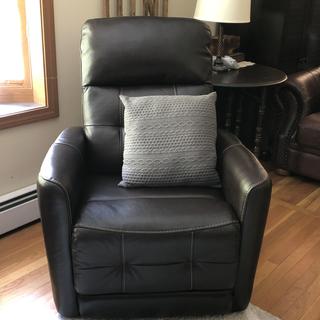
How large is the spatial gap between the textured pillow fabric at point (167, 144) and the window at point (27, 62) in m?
0.56

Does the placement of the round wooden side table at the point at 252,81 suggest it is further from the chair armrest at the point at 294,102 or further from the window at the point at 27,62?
the window at the point at 27,62

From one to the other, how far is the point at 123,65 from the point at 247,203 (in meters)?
0.81

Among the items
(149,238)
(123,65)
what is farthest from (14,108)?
(149,238)

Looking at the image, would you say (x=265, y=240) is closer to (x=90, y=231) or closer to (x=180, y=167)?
(x=180, y=167)

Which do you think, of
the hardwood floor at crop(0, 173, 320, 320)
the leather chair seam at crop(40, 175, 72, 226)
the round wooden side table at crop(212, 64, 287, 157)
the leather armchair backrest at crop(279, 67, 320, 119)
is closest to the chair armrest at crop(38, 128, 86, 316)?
the leather chair seam at crop(40, 175, 72, 226)

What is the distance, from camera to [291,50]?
9.14 ft

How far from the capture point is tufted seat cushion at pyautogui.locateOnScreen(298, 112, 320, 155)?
244 centimetres

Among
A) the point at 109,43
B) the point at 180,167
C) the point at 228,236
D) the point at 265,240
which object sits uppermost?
the point at 109,43

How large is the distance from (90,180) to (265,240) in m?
0.91

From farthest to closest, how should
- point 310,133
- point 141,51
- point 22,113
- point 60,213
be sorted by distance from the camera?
point 310,133 < point 22,113 < point 141,51 < point 60,213

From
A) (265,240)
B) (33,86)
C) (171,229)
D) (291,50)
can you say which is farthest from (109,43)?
(291,50)

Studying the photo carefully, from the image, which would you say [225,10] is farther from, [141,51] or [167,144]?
[167,144]

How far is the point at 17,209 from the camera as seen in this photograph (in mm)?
1971

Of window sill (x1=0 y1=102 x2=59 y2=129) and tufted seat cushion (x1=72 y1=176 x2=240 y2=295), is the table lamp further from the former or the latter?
tufted seat cushion (x1=72 y1=176 x2=240 y2=295)
